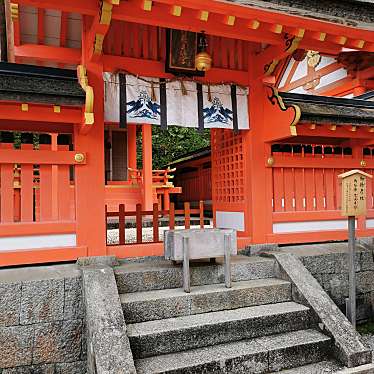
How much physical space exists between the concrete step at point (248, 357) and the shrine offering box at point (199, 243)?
1084 millimetres

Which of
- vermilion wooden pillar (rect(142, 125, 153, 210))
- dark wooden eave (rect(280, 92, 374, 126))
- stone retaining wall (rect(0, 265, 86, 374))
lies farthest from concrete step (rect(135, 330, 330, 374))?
vermilion wooden pillar (rect(142, 125, 153, 210))

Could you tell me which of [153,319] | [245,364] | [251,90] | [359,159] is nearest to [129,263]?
[153,319]

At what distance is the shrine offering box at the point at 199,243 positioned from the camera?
4.32 m

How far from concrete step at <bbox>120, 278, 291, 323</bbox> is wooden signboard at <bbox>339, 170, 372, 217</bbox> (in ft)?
4.17

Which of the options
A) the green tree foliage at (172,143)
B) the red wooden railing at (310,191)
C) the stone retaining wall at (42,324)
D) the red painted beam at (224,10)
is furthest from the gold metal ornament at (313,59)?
the green tree foliage at (172,143)

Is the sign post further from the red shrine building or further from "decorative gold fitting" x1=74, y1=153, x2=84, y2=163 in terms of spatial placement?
"decorative gold fitting" x1=74, y1=153, x2=84, y2=163

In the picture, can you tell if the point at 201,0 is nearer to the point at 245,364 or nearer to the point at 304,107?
the point at 304,107

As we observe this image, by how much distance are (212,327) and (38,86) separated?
343 centimetres

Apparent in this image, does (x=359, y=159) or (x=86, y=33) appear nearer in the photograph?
(x=86, y=33)

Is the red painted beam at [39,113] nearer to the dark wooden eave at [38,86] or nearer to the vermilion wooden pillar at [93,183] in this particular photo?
the dark wooden eave at [38,86]

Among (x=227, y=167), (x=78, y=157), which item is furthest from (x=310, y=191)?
(x=78, y=157)

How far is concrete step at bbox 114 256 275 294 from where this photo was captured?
14.3 ft

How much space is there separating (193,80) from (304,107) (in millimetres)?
1799

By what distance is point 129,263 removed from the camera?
501 centimetres
